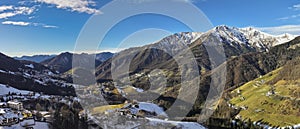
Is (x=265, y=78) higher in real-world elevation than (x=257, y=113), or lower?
higher

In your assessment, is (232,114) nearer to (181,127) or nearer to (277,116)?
(277,116)

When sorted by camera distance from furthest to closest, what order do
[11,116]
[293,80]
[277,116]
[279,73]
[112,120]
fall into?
[279,73]
[293,80]
[277,116]
[112,120]
[11,116]

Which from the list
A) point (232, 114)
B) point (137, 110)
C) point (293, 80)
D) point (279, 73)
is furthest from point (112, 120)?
point (279, 73)

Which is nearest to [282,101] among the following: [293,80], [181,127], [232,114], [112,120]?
[232,114]

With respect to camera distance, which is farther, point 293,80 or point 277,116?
point 293,80

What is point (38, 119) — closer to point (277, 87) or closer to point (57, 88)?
point (57, 88)

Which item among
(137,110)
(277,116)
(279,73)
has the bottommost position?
(277,116)

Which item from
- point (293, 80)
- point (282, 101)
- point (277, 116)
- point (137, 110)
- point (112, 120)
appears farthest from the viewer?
point (293, 80)
